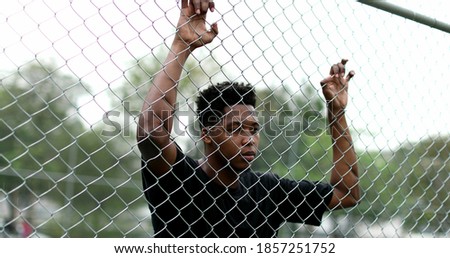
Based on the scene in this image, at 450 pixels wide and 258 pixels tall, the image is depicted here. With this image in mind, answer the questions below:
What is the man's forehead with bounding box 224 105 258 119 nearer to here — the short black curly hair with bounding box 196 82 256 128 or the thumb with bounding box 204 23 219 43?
the short black curly hair with bounding box 196 82 256 128

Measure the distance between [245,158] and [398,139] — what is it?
124 cm

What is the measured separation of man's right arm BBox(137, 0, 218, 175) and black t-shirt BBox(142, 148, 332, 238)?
0.09m

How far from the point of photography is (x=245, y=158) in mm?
2707

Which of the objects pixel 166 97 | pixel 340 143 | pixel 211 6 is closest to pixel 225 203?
pixel 166 97

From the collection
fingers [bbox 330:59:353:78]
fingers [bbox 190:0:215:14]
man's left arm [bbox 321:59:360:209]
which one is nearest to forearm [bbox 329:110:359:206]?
man's left arm [bbox 321:59:360:209]

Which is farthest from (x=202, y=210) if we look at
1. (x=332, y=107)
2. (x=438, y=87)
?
(x=438, y=87)

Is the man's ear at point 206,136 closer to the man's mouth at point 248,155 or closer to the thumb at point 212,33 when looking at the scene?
the man's mouth at point 248,155

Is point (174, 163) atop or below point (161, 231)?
atop

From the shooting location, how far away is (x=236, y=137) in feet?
8.97

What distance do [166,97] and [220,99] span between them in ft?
2.17

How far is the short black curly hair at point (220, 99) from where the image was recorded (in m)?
2.85

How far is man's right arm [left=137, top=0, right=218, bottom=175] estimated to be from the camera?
2273 mm
